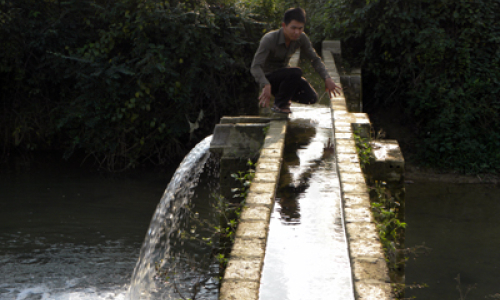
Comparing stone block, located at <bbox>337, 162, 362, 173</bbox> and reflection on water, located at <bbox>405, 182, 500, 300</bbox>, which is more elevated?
stone block, located at <bbox>337, 162, 362, 173</bbox>

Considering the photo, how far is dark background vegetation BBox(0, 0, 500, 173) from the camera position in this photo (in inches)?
382

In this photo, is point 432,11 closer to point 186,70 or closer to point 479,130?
point 479,130

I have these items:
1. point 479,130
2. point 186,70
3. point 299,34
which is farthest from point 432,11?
point 299,34

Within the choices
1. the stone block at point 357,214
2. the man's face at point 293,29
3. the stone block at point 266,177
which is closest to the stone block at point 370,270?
the stone block at point 357,214

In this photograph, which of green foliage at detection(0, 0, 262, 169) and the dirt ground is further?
the dirt ground

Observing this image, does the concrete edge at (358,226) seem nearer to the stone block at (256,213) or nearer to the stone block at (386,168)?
the stone block at (386,168)

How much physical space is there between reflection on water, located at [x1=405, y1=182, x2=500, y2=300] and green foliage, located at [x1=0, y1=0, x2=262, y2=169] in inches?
175

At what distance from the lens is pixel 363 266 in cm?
308

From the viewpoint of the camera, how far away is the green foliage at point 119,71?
9594 millimetres

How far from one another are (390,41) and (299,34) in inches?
247

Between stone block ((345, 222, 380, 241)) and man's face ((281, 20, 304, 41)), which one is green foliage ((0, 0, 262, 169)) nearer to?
man's face ((281, 20, 304, 41))

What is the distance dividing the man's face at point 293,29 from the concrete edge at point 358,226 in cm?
107

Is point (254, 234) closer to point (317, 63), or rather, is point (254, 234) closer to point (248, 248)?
point (248, 248)

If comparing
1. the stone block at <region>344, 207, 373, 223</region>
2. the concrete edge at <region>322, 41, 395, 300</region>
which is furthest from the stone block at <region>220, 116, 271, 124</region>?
the stone block at <region>344, 207, 373, 223</region>
